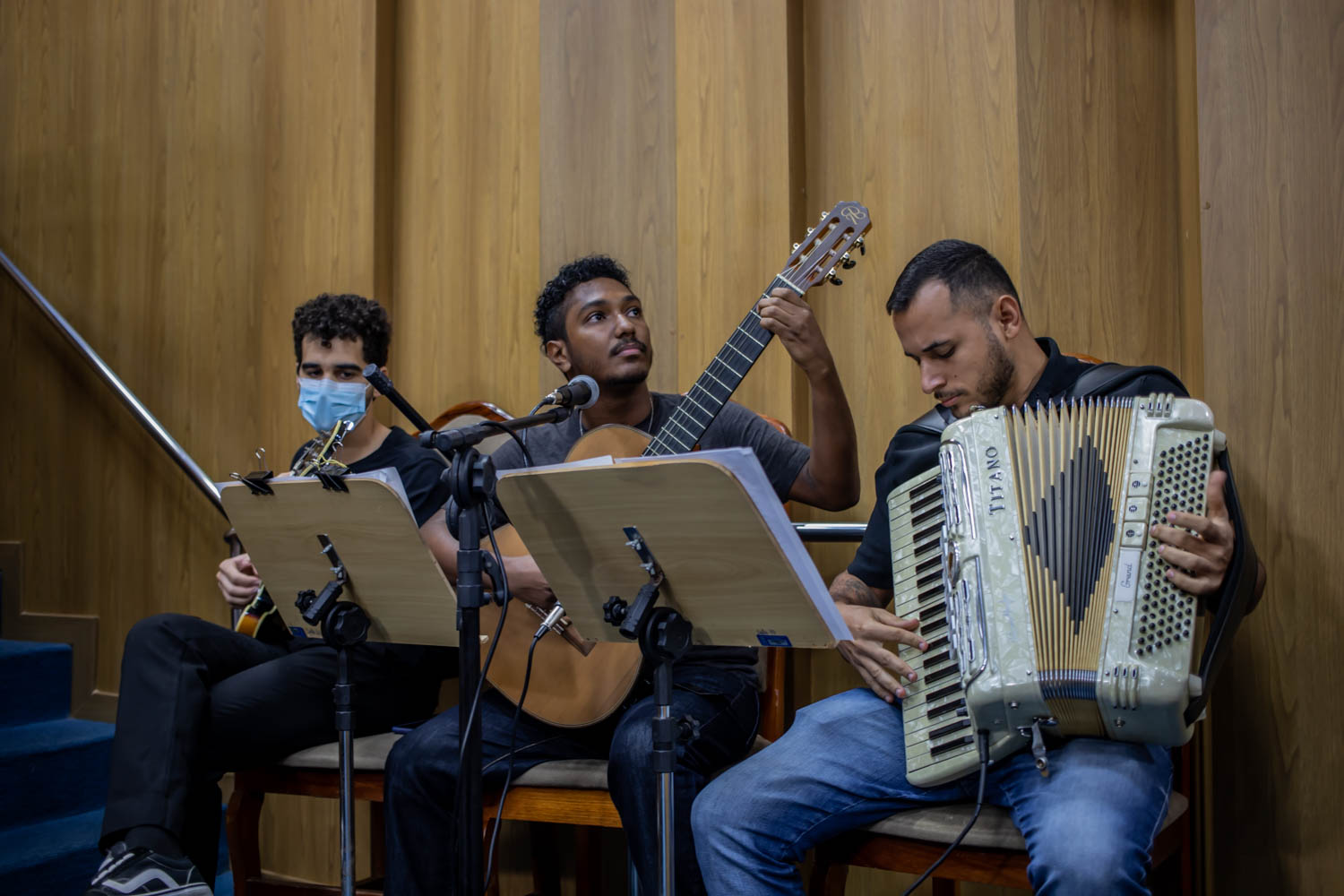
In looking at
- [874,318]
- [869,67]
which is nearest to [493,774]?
[874,318]

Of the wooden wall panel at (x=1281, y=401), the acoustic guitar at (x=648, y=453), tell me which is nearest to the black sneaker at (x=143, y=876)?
the acoustic guitar at (x=648, y=453)

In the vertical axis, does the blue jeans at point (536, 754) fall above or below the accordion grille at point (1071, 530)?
below

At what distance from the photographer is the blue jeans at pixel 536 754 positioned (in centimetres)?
183

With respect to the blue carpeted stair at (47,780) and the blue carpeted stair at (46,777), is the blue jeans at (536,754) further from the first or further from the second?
the blue carpeted stair at (46,777)

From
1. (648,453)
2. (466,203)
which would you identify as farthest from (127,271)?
(648,453)

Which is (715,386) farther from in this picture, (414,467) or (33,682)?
(33,682)

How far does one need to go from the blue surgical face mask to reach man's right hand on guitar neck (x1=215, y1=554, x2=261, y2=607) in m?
0.36

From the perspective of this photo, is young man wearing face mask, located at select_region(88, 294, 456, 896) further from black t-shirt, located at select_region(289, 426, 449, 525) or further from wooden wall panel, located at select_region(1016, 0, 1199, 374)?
wooden wall panel, located at select_region(1016, 0, 1199, 374)

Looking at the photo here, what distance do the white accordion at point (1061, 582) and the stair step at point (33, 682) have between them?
2744 millimetres

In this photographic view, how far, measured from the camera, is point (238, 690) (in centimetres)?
219

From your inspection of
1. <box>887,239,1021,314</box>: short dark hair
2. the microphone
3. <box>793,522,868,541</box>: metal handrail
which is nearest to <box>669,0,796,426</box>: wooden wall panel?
<box>793,522,868,541</box>: metal handrail

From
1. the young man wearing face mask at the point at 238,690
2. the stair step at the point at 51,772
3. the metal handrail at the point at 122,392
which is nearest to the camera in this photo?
the young man wearing face mask at the point at 238,690

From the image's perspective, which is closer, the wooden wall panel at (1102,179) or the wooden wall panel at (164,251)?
the wooden wall panel at (1102,179)

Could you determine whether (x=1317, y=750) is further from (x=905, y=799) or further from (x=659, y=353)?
(x=659, y=353)
